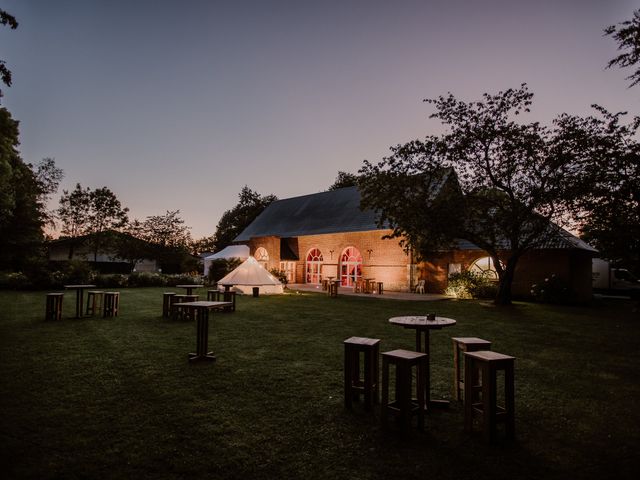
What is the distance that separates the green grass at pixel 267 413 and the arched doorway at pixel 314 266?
16882 millimetres

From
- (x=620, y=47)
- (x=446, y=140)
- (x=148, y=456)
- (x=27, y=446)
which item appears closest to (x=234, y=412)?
(x=148, y=456)

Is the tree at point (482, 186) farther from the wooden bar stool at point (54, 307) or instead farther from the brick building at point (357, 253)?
the wooden bar stool at point (54, 307)

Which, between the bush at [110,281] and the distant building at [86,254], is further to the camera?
the distant building at [86,254]

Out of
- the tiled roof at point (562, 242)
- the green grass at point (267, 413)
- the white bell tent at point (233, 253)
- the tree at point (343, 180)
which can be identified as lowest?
the green grass at point (267, 413)

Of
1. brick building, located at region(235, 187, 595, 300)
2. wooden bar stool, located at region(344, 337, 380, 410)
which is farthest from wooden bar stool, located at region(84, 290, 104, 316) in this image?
brick building, located at region(235, 187, 595, 300)

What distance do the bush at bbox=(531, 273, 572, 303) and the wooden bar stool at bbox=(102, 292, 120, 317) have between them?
648 inches

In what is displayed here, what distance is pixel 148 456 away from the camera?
3.04 metres

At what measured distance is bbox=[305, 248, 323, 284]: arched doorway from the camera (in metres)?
25.2

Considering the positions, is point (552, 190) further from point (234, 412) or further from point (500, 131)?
point (234, 412)

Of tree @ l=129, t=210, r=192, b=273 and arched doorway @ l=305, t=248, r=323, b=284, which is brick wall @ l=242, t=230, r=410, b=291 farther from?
tree @ l=129, t=210, r=192, b=273

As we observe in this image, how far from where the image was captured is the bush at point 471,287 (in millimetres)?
17422

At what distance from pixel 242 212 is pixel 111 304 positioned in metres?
35.7

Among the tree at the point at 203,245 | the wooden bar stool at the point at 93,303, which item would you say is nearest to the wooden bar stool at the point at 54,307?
the wooden bar stool at the point at 93,303

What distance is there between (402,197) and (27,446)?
1371 centimetres
